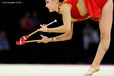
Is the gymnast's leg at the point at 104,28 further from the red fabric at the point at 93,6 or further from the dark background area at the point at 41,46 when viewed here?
the dark background area at the point at 41,46

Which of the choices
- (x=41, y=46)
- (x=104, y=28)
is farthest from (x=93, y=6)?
(x=41, y=46)

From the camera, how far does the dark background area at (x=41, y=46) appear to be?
4562mm

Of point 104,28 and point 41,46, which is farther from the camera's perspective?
point 41,46

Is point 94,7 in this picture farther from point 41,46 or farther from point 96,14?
point 41,46

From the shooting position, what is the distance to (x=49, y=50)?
15.4 ft

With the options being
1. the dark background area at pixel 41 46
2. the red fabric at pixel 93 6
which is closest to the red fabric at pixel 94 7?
the red fabric at pixel 93 6

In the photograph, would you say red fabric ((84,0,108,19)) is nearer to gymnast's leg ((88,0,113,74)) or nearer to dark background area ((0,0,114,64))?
gymnast's leg ((88,0,113,74))

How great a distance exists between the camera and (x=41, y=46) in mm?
4703

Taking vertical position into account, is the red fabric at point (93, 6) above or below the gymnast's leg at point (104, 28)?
above

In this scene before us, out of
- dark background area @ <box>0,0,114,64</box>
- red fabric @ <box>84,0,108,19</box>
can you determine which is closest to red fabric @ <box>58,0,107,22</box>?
red fabric @ <box>84,0,108,19</box>

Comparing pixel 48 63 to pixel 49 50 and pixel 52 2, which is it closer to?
pixel 49 50

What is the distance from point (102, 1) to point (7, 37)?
9.44 feet

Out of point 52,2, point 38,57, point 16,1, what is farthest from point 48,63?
point 52,2

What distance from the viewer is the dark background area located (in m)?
4.56
